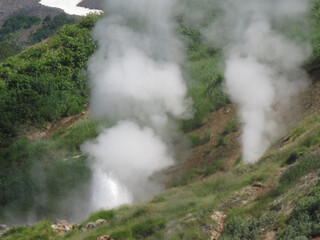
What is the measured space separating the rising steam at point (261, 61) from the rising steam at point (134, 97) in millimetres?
1532

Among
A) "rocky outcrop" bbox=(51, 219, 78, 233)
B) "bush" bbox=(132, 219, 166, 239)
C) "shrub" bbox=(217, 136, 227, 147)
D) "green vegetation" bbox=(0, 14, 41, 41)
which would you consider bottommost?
"bush" bbox=(132, 219, 166, 239)

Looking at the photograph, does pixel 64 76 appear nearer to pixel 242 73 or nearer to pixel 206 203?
pixel 242 73

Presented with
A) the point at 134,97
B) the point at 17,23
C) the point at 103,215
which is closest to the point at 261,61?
the point at 134,97

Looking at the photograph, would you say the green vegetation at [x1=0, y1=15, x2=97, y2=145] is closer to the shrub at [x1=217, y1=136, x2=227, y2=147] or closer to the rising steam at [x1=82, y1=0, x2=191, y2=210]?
the rising steam at [x1=82, y1=0, x2=191, y2=210]

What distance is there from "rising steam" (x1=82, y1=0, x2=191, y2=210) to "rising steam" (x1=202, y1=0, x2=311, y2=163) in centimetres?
153

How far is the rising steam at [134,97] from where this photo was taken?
10.6 meters

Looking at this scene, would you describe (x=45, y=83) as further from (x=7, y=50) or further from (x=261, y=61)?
(x=7, y=50)

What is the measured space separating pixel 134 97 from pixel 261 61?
350 centimetres

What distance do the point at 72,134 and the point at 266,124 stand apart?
5.39m

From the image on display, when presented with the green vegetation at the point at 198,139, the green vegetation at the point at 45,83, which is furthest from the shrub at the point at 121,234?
the green vegetation at the point at 45,83

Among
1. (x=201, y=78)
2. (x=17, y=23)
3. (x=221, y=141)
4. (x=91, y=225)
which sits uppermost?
(x=17, y=23)

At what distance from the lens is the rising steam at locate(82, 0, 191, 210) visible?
34.7 ft

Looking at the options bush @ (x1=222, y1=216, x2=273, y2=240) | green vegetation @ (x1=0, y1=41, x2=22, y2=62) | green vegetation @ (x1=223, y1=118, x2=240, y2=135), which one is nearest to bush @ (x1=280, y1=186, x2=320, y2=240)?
bush @ (x1=222, y1=216, x2=273, y2=240)

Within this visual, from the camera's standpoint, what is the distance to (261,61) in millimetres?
12922
